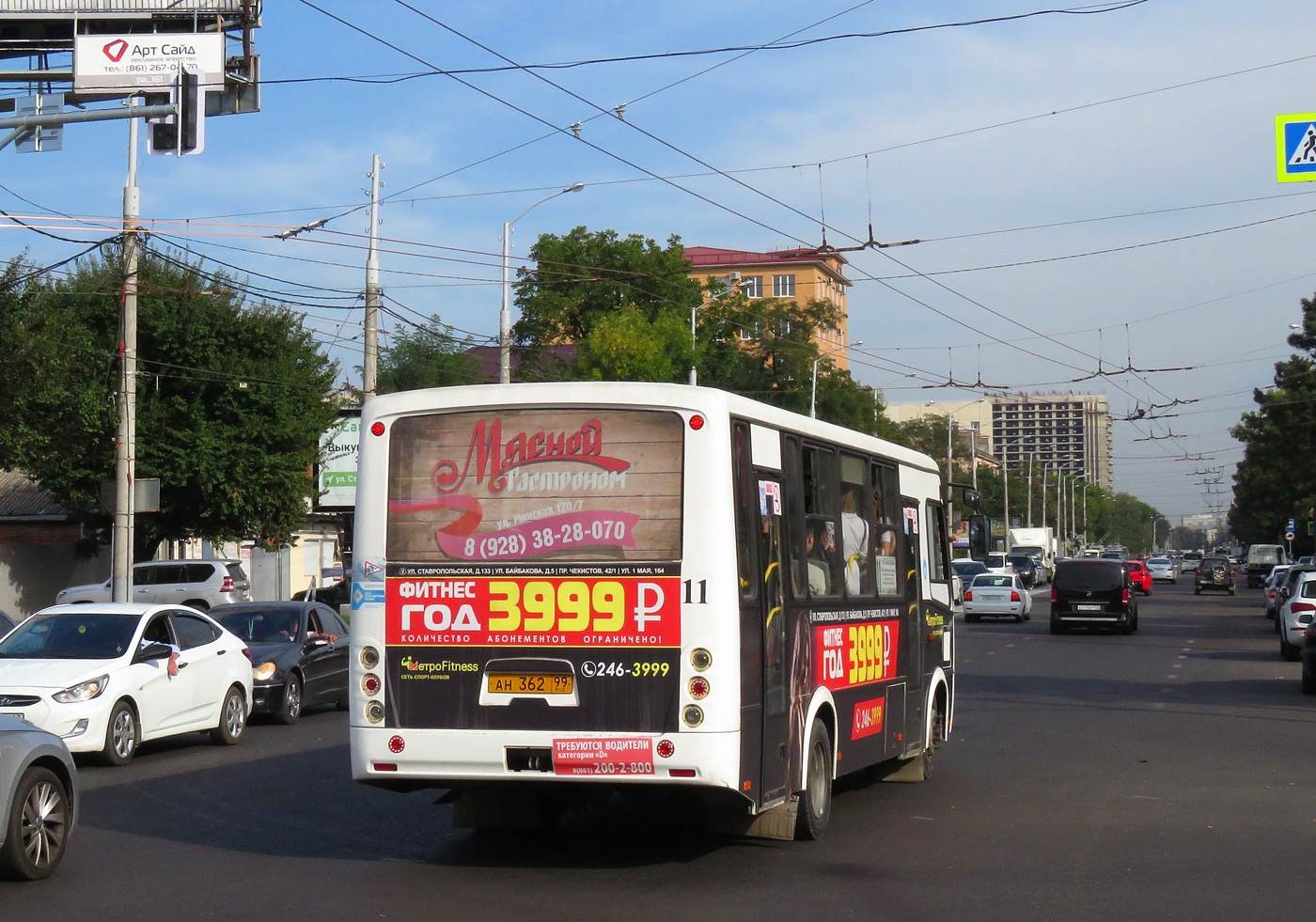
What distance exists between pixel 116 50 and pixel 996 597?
28315 millimetres

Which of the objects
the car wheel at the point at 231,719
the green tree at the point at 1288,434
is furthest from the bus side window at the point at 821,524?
the green tree at the point at 1288,434

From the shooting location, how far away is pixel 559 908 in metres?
7.70

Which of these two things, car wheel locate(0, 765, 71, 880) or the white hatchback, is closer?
car wheel locate(0, 765, 71, 880)

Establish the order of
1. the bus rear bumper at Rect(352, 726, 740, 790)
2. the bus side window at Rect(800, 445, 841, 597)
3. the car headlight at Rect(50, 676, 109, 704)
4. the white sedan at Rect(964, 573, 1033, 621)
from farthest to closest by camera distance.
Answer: the white sedan at Rect(964, 573, 1033, 621)
the car headlight at Rect(50, 676, 109, 704)
the bus side window at Rect(800, 445, 841, 597)
the bus rear bumper at Rect(352, 726, 740, 790)

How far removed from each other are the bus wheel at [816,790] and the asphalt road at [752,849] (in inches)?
5.7

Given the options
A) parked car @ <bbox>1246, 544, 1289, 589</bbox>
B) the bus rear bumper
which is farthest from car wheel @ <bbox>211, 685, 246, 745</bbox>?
parked car @ <bbox>1246, 544, 1289, 589</bbox>

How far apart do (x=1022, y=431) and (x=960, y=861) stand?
186 m

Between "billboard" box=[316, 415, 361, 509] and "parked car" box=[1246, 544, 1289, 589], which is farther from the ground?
"billboard" box=[316, 415, 361, 509]

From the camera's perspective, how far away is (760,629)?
8750 mm

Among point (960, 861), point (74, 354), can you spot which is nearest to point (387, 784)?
point (960, 861)

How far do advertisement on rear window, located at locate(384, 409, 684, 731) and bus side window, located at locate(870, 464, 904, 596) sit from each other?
3.24 m

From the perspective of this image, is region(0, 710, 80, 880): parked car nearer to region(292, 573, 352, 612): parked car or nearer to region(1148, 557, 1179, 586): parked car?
region(292, 573, 352, 612): parked car

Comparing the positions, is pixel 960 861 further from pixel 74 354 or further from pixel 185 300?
pixel 185 300

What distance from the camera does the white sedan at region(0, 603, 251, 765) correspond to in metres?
13.3
